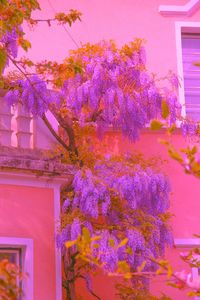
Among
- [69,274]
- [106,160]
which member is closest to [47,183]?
[69,274]

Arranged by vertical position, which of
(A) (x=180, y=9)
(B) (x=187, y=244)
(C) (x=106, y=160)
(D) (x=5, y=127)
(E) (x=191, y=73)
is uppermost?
(A) (x=180, y=9)

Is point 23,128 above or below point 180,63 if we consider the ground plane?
below

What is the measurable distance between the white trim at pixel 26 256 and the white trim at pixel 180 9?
6.19 metres

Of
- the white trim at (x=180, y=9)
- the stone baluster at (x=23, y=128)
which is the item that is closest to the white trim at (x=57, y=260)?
the stone baluster at (x=23, y=128)

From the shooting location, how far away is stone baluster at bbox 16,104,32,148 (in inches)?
336

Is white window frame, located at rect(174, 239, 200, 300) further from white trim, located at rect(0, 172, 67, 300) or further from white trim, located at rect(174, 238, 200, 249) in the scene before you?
white trim, located at rect(0, 172, 67, 300)

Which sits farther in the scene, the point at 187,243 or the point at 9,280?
the point at 187,243

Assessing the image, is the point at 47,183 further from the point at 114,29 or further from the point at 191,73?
the point at 191,73

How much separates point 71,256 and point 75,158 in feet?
4.95

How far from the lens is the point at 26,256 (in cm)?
792

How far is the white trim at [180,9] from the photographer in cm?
1226

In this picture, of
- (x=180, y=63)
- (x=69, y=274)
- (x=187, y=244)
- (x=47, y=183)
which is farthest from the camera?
(x=180, y=63)

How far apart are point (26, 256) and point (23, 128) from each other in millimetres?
1817

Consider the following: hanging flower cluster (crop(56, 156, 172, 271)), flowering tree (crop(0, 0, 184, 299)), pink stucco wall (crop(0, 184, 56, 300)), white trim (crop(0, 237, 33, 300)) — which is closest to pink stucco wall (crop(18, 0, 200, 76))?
flowering tree (crop(0, 0, 184, 299))
